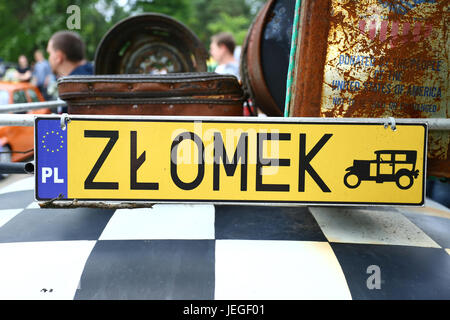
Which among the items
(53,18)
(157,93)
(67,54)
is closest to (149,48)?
(67,54)

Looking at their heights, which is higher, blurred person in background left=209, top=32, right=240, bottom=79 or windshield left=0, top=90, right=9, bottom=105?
blurred person in background left=209, top=32, right=240, bottom=79

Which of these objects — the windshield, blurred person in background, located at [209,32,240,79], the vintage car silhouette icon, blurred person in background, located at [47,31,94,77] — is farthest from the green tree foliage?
the vintage car silhouette icon

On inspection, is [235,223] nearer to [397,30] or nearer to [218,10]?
[397,30]

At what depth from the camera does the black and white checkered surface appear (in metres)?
0.96

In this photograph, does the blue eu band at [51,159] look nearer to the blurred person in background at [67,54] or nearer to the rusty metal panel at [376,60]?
the rusty metal panel at [376,60]

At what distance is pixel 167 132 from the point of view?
1.09m

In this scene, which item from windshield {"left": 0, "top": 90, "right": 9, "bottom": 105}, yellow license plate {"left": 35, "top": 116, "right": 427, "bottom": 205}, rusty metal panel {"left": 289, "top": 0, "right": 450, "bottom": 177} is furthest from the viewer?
windshield {"left": 0, "top": 90, "right": 9, "bottom": 105}

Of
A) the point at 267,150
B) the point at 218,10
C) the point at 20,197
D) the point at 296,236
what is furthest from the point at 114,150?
the point at 218,10

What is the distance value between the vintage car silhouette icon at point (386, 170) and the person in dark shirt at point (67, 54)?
2.73 meters

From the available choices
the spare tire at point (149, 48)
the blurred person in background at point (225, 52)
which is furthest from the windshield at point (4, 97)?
the spare tire at point (149, 48)

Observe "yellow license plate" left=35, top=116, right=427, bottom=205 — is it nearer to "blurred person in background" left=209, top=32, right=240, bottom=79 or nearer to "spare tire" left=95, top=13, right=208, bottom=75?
"spare tire" left=95, top=13, right=208, bottom=75

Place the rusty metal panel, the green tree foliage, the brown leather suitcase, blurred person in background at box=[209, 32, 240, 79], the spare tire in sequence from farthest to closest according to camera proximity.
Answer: the green tree foliage
blurred person in background at box=[209, 32, 240, 79]
the spare tire
the brown leather suitcase
the rusty metal panel

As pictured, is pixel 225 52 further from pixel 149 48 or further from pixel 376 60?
pixel 376 60

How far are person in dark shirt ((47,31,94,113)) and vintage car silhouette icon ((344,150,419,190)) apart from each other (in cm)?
273
